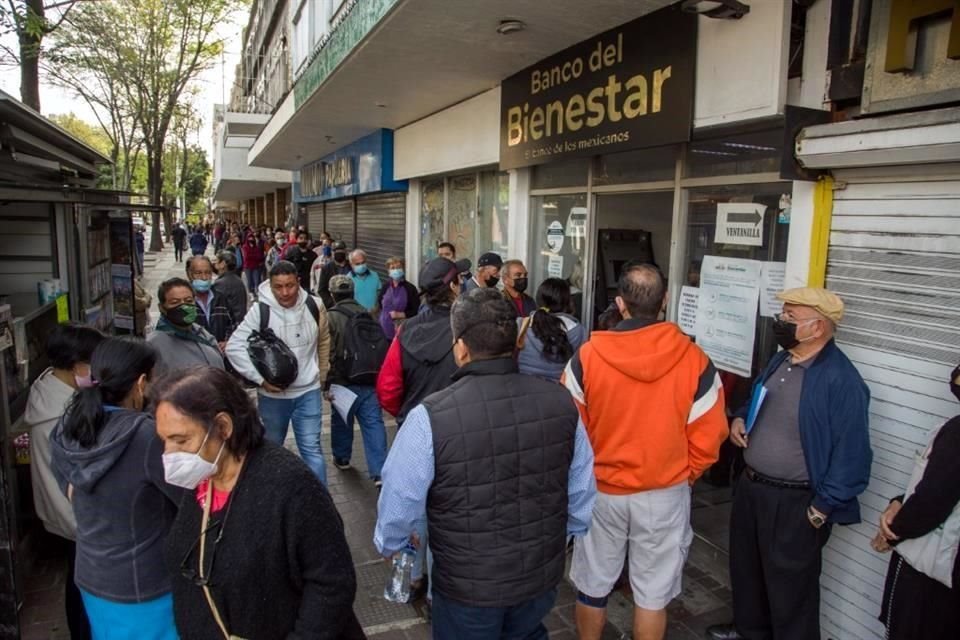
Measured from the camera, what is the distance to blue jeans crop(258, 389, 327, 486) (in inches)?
161

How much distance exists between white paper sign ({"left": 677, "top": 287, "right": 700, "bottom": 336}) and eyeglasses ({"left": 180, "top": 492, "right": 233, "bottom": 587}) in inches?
136

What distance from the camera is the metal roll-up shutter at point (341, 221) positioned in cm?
1425

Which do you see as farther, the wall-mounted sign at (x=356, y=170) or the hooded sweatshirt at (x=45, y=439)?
the wall-mounted sign at (x=356, y=170)

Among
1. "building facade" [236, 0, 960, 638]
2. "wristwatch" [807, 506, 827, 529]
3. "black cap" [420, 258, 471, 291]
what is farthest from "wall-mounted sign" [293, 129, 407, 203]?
"wristwatch" [807, 506, 827, 529]

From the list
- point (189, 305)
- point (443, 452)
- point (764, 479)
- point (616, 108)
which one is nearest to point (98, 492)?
point (443, 452)

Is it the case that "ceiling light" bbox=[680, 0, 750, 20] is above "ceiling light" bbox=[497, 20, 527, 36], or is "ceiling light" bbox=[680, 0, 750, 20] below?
below

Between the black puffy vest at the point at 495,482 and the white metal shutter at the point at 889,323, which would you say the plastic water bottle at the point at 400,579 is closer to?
the black puffy vest at the point at 495,482

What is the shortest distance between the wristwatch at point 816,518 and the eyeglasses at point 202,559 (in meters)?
2.38

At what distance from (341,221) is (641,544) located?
13482mm

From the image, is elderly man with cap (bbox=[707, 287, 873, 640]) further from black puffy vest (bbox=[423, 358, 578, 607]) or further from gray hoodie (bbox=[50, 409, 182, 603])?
gray hoodie (bbox=[50, 409, 182, 603])

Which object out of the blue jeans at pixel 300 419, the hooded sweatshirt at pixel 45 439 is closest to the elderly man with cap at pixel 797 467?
the blue jeans at pixel 300 419

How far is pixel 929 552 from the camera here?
2.27m

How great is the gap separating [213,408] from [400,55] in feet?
15.3

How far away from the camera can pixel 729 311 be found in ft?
13.2
